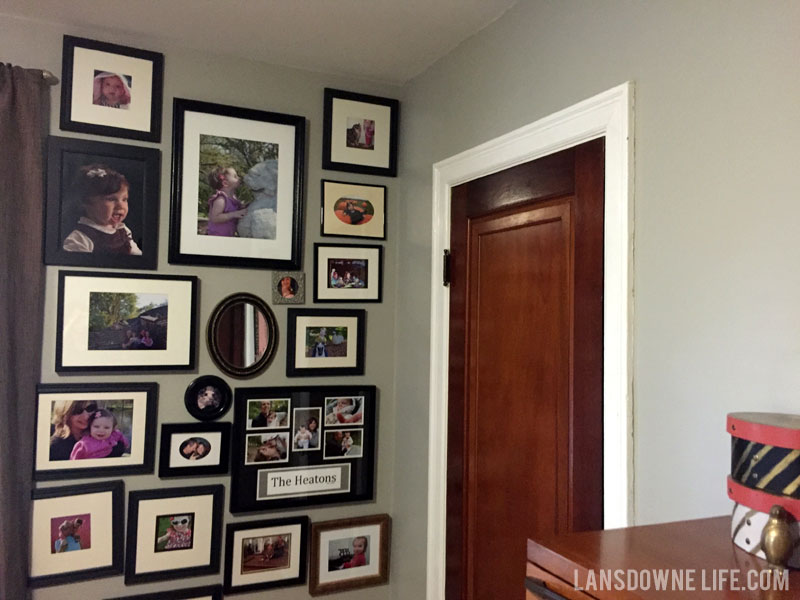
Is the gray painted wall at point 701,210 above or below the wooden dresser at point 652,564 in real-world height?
above

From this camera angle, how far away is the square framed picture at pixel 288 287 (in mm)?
2049

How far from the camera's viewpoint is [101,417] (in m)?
1.83

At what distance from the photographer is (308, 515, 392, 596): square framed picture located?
2.07 meters

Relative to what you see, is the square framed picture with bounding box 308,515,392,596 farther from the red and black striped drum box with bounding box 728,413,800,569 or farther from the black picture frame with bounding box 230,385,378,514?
the red and black striped drum box with bounding box 728,413,800,569

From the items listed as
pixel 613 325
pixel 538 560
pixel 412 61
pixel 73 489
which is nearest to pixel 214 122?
pixel 412 61

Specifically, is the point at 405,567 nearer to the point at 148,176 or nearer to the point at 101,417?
the point at 101,417

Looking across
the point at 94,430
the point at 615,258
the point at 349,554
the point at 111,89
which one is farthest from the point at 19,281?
the point at 615,258

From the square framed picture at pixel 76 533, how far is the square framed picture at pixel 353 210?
1.08 m

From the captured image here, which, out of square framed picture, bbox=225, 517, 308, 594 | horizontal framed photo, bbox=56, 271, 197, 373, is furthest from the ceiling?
square framed picture, bbox=225, 517, 308, 594

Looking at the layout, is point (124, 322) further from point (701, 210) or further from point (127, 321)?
point (701, 210)

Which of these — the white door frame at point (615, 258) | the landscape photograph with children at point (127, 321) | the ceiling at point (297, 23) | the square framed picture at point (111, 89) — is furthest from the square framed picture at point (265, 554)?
the ceiling at point (297, 23)

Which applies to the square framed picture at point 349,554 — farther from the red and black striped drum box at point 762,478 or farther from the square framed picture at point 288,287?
the red and black striped drum box at point 762,478

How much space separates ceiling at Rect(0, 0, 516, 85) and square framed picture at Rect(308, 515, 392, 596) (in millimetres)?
1586

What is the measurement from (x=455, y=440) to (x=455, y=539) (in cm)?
30
